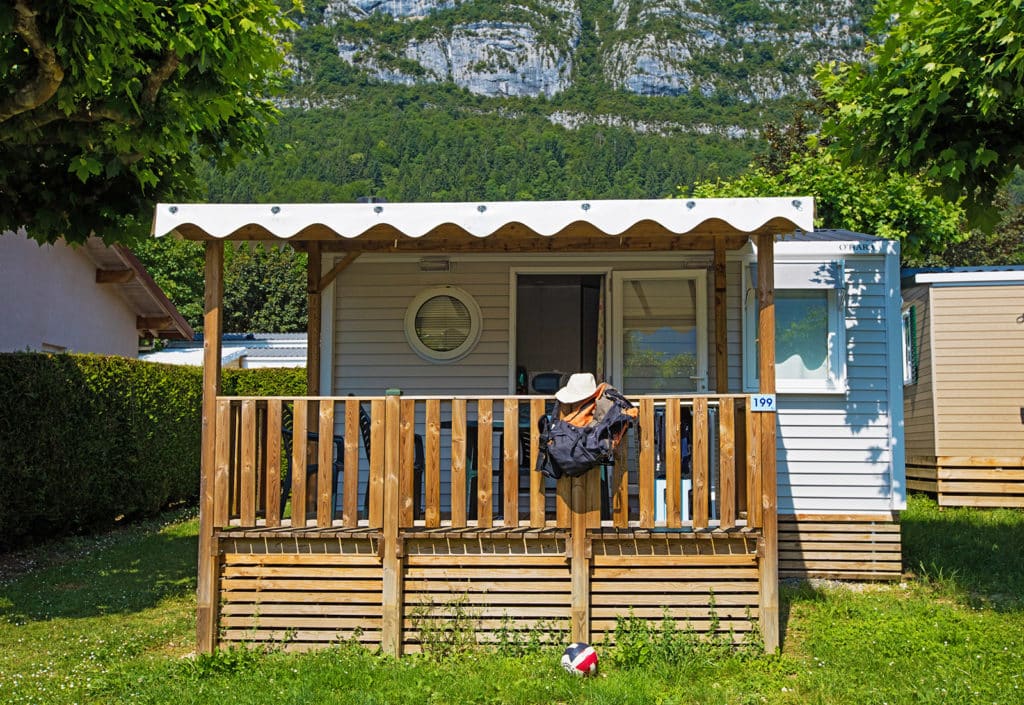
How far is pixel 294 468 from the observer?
6.95m

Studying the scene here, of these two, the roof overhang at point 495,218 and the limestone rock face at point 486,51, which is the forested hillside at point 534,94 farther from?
the roof overhang at point 495,218

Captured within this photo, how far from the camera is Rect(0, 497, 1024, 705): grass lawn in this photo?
19.8 feet

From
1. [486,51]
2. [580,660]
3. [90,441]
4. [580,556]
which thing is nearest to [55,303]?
[90,441]

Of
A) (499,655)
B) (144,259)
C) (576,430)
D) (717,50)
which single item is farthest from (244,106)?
(717,50)

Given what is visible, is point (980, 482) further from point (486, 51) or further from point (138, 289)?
point (486, 51)

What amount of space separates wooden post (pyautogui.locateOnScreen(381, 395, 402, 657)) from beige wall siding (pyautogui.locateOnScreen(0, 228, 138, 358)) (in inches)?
325

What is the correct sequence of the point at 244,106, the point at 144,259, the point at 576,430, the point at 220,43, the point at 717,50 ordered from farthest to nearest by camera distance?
→ the point at 717,50, the point at 144,259, the point at 244,106, the point at 220,43, the point at 576,430

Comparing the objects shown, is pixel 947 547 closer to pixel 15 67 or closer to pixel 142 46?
pixel 142 46

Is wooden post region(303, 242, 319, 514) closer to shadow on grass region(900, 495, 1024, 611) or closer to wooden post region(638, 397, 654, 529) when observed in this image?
wooden post region(638, 397, 654, 529)

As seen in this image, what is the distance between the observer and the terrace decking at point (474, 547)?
22.6 ft

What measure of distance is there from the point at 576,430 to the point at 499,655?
4.92ft

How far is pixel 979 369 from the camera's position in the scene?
13.3 meters

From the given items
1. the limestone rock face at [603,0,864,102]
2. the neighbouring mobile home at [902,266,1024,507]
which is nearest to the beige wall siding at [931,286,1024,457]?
the neighbouring mobile home at [902,266,1024,507]

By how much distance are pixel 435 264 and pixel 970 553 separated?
540 centimetres
